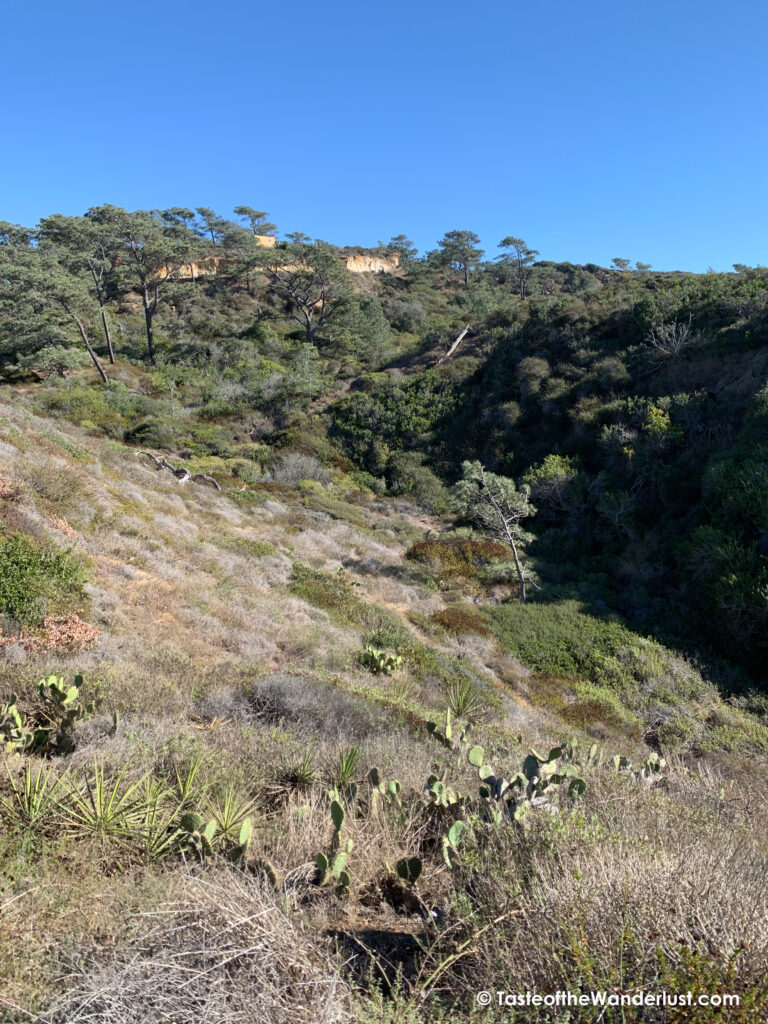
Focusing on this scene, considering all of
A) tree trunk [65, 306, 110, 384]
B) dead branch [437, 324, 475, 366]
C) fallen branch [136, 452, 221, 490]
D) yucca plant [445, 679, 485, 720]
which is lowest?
yucca plant [445, 679, 485, 720]

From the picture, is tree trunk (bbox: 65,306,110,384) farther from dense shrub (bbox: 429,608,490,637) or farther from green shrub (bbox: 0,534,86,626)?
dense shrub (bbox: 429,608,490,637)

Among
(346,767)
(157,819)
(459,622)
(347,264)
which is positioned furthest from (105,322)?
(347,264)

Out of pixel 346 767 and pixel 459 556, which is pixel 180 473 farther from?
pixel 346 767

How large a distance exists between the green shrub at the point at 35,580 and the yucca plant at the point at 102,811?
393 centimetres

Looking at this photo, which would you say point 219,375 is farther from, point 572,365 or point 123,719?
point 123,719

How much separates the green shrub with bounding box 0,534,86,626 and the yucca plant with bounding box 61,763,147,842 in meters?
3.93

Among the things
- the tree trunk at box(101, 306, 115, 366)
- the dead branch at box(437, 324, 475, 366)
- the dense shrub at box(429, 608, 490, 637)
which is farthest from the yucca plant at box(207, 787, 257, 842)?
the tree trunk at box(101, 306, 115, 366)

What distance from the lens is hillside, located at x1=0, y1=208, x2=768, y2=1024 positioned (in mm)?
2061

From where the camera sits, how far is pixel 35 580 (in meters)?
6.63

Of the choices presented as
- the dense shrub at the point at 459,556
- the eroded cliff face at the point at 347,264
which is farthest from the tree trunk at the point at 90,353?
the dense shrub at the point at 459,556

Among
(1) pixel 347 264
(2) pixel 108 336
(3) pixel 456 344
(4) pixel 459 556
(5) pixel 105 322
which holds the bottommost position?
(4) pixel 459 556

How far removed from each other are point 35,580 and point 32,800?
4.63 meters

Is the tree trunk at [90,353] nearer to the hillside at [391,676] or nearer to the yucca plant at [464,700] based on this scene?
the hillside at [391,676]

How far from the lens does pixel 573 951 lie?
1.90m
